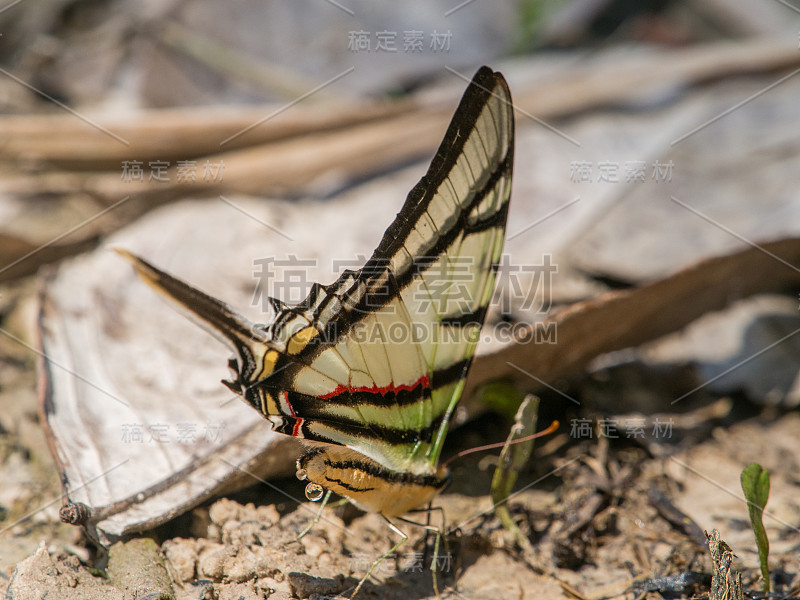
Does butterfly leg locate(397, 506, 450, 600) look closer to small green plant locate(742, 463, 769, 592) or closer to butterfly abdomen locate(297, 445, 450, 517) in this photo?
butterfly abdomen locate(297, 445, 450, 517)

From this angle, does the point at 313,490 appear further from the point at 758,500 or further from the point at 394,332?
the point at 758,500

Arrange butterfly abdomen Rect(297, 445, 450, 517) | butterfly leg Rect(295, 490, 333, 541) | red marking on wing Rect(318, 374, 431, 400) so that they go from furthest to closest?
1. butterfly leg Rect(295, 490, 333, 541)
2. red marking on wing Rect(318, 374, 431, 400)
3. butterfly abdomen Rect(297, 445, 450, 517)

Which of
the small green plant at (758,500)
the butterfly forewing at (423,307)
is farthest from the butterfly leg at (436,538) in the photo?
the small green plant at (758,500)

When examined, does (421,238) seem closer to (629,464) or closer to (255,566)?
(255,566)

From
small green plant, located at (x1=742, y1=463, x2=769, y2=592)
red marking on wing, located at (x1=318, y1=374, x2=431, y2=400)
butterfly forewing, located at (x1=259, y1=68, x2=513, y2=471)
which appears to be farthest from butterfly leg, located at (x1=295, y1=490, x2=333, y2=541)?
small green plant, located at (x1=742, y1=463, x2=769, y2=592)

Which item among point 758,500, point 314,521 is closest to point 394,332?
point 314,521

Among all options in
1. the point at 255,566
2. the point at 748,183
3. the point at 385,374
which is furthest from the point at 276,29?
the point at 255,566
